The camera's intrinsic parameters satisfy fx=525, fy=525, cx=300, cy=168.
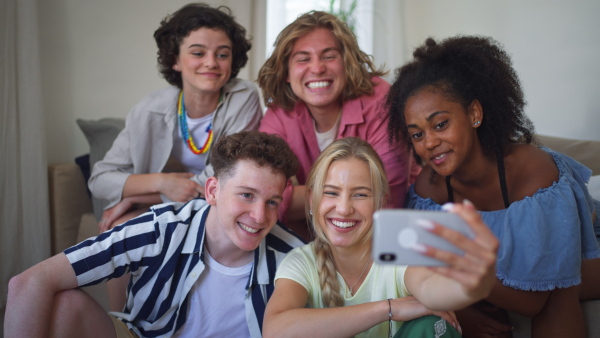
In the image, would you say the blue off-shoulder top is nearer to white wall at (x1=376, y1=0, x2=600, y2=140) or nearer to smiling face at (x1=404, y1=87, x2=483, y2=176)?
smiling face at (x1=404, y1=87, x2=483, y2=176)

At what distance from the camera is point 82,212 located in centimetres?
272

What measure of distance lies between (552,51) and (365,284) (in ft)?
6.63

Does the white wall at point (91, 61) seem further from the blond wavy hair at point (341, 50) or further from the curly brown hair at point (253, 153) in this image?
the curly brown hair at point (253, 153)

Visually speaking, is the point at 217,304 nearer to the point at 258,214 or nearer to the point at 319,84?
the point at 258,214

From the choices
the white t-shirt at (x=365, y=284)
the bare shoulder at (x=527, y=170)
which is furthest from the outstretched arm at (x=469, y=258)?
the bare shoulder at (x=527, y=170)

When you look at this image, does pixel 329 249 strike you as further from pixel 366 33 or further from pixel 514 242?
pixel 366 33

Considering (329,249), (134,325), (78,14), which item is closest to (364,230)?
(329,249)

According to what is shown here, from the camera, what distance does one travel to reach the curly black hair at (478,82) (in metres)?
1.61

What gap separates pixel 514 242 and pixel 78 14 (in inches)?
98.6

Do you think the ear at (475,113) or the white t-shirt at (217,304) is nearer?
the white t-shirt at (217,304)

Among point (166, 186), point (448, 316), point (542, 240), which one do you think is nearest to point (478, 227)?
point (448, 316)

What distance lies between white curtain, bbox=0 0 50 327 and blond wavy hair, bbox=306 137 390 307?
1592 millimetres

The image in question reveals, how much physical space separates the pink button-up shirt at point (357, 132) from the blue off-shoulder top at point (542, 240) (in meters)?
0.38

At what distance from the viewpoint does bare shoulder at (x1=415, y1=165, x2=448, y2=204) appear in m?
1.72
